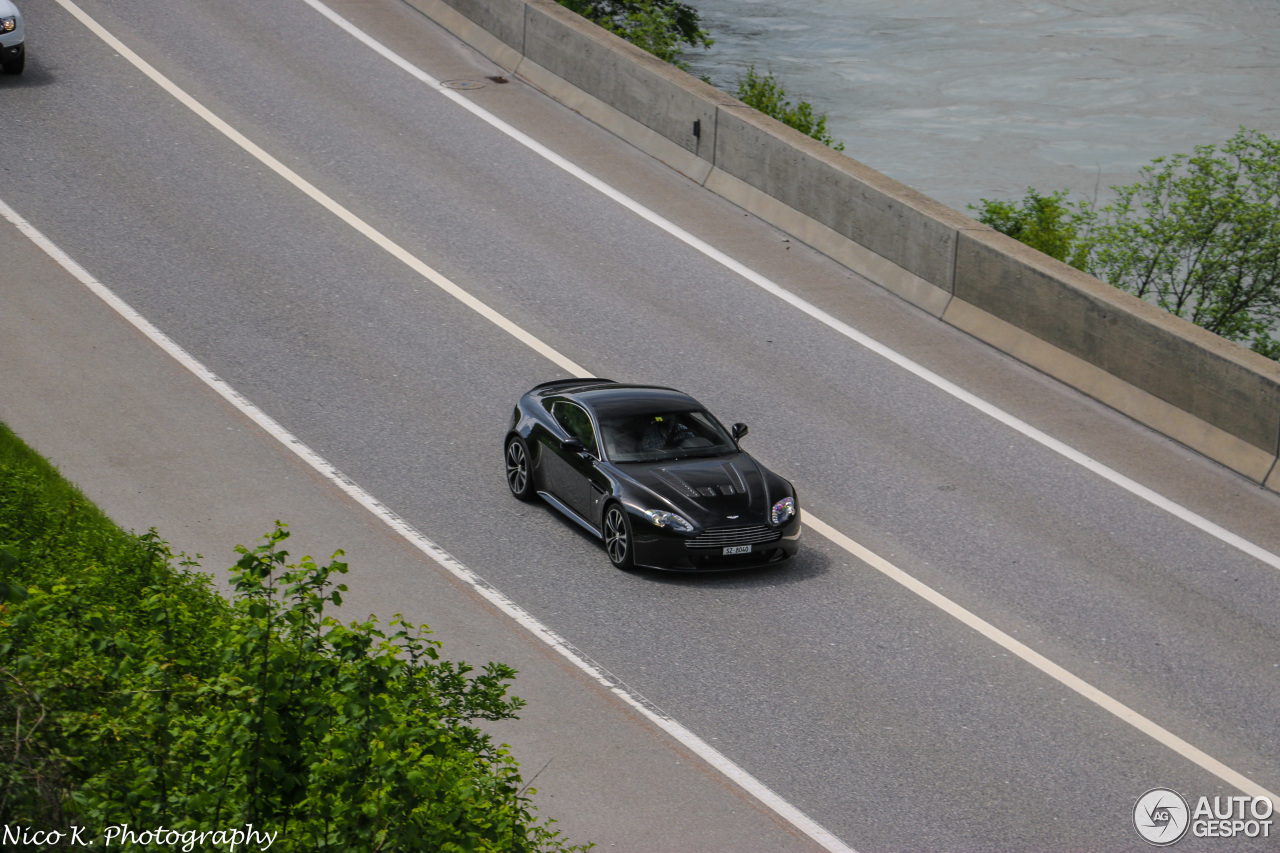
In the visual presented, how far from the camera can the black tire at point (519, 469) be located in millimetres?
13055

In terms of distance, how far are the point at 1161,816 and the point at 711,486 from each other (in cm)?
456

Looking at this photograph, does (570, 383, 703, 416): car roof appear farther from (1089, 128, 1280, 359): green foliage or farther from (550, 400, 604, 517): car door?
(1089, 128, 1280, 359): green foliage

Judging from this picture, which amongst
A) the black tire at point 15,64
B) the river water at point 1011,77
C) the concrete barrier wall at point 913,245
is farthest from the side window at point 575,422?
the river water at point 1011,77

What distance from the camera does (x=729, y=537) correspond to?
11719 millimetres

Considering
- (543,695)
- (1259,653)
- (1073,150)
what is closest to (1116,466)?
(1259,653)

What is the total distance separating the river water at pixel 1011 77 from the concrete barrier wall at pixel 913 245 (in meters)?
12.8

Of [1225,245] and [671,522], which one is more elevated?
[1225,245]

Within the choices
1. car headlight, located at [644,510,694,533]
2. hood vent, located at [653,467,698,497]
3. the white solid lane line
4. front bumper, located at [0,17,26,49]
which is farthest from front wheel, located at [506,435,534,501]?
front bumper, located at [0,17,26,49]

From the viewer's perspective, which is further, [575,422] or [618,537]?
[575,422]

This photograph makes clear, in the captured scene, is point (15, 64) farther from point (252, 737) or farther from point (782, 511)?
point (252, 737)

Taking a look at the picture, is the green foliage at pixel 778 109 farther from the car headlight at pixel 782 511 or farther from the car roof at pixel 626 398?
the car headlight at pixel 782 511

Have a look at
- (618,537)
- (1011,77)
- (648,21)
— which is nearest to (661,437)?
(618,537)

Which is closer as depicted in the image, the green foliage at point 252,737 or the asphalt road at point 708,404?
the green foliage at point 252,737

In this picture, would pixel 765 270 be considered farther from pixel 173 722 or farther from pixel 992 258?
pixel 173 722
